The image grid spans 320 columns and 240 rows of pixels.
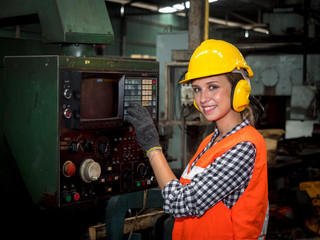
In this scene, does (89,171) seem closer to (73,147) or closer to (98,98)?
(73,147)

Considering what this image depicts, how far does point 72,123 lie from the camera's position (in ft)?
4.05

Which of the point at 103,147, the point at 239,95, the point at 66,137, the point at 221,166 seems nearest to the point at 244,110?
the point at 239,95

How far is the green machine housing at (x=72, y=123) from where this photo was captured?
1235mm

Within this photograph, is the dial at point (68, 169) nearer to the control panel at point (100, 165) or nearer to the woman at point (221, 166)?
the control panel at point (100, 165)

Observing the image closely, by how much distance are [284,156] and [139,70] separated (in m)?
3.25

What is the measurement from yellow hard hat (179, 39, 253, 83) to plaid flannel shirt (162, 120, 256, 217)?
253mm

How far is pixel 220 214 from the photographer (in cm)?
124

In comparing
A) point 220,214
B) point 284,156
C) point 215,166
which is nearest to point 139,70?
point 215,166

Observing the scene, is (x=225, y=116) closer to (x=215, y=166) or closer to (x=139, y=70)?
(x=215, y=166)

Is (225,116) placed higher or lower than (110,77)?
lower

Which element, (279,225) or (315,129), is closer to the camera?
(279,225)

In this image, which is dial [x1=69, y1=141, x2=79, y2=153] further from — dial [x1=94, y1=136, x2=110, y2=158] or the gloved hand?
the gloved hand

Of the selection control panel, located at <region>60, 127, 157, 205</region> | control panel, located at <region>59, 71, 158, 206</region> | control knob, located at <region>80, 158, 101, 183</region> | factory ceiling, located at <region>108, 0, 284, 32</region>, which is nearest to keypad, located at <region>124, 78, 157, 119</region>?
control panel, located at <region>59, 71, 158, 206</region>

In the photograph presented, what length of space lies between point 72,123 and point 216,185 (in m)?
0.48
